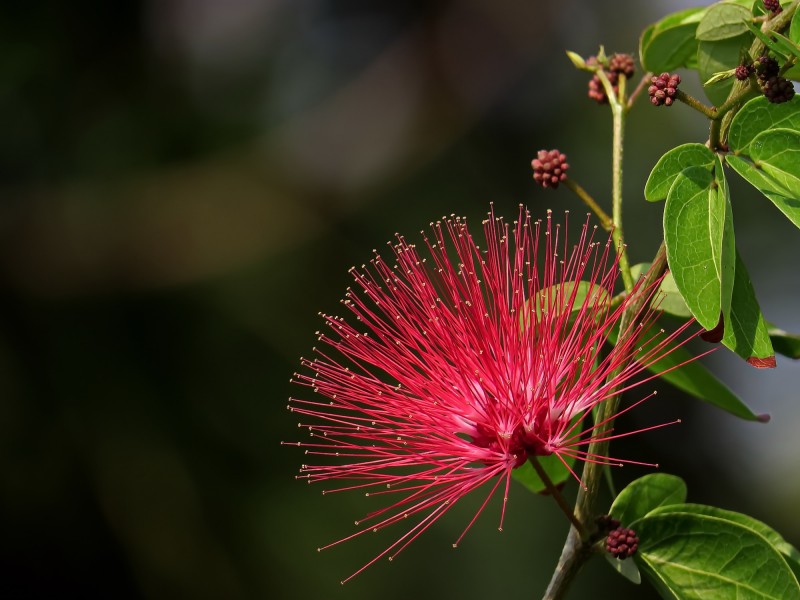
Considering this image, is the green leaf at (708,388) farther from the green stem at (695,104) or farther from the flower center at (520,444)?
the green stem at (695,104)

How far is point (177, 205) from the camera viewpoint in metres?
6.40

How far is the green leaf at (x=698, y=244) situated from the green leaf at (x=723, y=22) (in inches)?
9.7

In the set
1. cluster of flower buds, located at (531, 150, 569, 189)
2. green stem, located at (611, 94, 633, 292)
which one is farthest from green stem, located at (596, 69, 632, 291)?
cluster of flower buds, located at (531, 150, 569, 189)

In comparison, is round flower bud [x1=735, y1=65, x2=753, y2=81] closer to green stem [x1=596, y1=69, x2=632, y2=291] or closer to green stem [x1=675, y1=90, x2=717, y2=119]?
green stem [x1=675, y1=90, x2=717, y2=119]

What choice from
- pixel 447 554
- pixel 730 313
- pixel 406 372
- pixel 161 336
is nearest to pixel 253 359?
pixel 161 336

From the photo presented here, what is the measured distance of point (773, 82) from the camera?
4.39 ft

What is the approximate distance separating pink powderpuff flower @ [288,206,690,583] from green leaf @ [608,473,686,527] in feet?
0.33

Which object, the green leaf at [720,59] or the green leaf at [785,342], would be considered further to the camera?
the green leaf at [785,342]

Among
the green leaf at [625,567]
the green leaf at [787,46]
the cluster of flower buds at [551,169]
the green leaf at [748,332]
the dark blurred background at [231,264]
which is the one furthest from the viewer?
the dark blurred background at [231,264]

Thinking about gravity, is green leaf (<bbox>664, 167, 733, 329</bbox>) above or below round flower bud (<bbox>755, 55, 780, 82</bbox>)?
below

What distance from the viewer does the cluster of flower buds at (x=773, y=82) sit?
1.33 meters

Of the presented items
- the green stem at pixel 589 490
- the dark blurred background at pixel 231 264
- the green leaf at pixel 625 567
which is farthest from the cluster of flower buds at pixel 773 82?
the dark blurred background at pixel 231 264

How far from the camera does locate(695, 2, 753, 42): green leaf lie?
4.77ft

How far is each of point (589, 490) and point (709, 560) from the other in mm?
210
